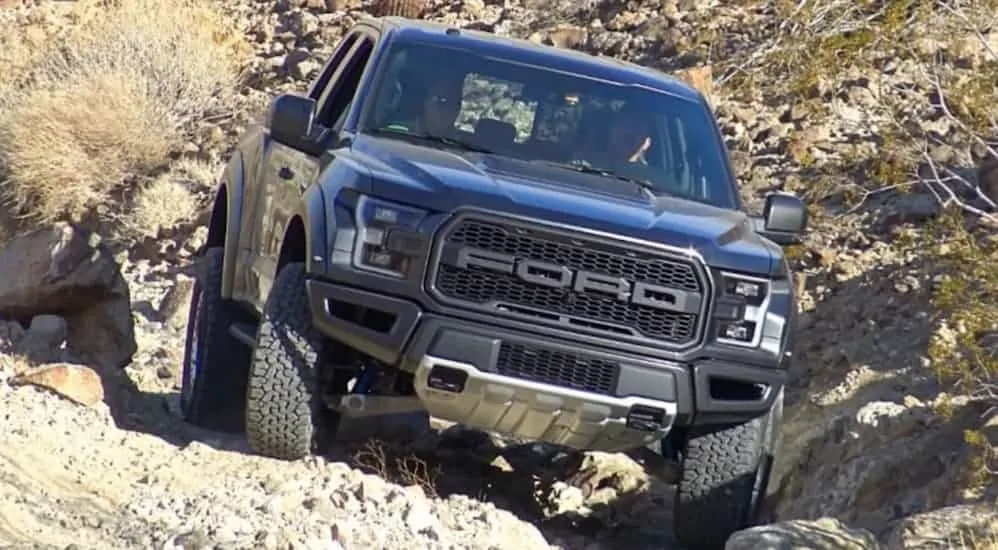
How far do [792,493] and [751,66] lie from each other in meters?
7.92

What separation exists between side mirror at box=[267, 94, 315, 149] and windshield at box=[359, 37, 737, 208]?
269 mm

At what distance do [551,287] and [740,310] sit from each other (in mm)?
733

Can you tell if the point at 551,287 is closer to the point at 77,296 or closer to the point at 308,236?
the point at 308,236

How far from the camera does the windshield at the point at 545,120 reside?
8.62 m

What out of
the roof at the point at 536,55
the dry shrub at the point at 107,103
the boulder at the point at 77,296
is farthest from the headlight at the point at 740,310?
the dry shrub at the point at 107,103

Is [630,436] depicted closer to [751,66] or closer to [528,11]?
[751,66]

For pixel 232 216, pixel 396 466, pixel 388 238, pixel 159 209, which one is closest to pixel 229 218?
pixel 232 216

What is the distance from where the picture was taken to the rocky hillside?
7.48m

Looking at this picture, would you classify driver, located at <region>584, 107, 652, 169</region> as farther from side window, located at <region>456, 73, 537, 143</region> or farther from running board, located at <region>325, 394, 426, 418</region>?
running board, located at <region>325, 394, 426, 418</region>

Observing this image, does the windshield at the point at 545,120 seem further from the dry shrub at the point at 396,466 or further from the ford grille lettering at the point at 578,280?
the dry shrub at the point at 396,466

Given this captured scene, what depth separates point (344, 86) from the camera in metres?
9.31

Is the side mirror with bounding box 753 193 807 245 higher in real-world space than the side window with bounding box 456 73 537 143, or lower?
lower

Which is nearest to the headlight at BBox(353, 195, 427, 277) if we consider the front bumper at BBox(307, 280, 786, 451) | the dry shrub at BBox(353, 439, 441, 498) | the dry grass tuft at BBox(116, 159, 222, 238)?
the front bumper at BBox(307, 280, 786, 451)

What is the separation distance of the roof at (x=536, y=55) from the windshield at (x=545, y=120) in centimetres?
6
